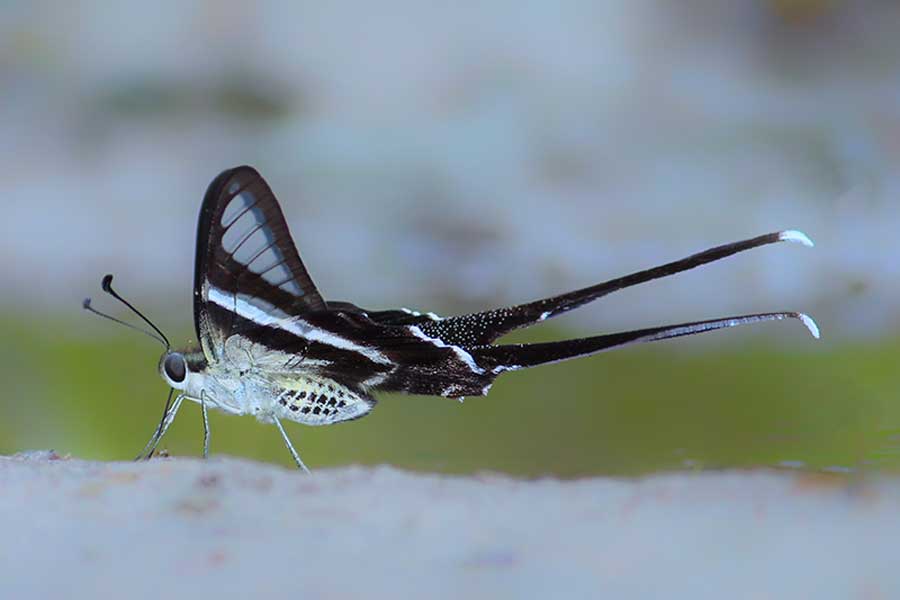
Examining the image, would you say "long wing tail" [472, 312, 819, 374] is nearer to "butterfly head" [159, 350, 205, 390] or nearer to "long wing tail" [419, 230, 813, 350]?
"long wing tail" [419, 230, 813, 350]

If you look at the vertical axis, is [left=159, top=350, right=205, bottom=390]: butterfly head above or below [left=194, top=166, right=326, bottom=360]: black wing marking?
below

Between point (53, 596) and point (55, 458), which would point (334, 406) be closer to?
point (55, 458)

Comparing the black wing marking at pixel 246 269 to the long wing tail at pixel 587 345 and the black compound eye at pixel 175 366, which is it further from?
the long wing tail at pixel 587 345

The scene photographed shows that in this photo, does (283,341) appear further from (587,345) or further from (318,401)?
(587,345)

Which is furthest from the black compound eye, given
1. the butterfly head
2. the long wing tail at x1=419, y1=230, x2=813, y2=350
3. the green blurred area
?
the green blurred area

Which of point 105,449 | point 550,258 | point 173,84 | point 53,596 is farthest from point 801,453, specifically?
point 173,84

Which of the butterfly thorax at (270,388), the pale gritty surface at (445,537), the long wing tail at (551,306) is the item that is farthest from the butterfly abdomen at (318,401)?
the pale gritty surface at (445,537)
